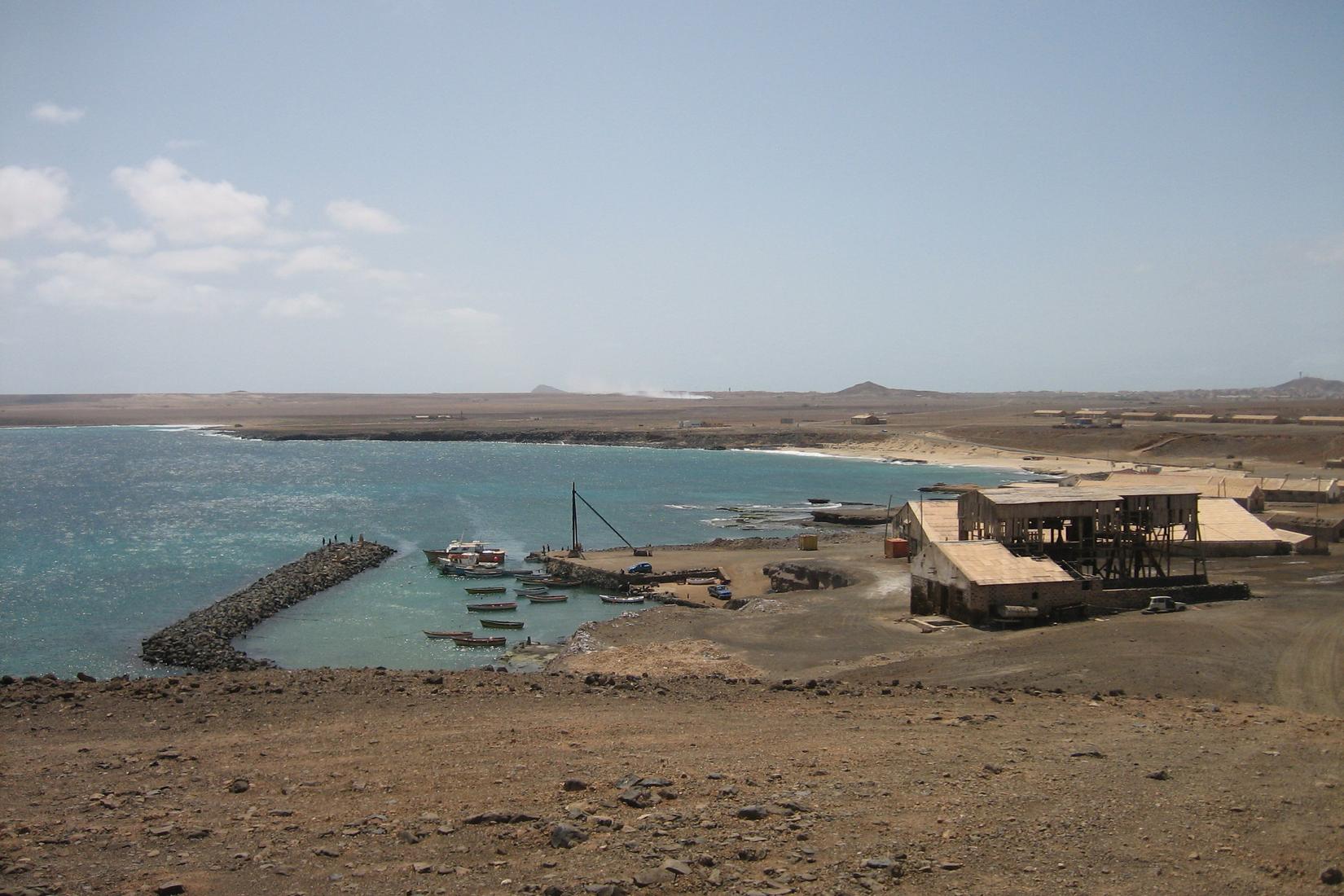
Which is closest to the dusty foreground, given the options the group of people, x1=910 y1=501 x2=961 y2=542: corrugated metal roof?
x1=910 y1=501 x2=961 y2=542: corrugated metal roof

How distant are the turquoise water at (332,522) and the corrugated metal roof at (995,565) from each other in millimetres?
15145

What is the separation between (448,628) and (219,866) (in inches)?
1098

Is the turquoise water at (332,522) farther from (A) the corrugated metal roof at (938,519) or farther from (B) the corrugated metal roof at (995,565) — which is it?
(B) the corrugated metal roof at (995,565)

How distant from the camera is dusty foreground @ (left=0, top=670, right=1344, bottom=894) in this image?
35.6 ft

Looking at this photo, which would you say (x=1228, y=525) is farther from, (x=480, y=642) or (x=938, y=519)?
(x=480, y=642)

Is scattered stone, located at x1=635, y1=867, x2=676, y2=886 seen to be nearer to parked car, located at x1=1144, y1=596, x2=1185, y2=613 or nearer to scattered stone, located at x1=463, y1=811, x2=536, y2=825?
scattered stone, located at x1=463, y1=811, x2=536, y2=825

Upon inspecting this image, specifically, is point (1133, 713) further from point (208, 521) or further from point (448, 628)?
point (208, 521)

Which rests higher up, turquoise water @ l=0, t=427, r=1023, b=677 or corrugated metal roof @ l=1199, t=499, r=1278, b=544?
corrugated metal roof @ l=1199, t=499, r=1278, b=544

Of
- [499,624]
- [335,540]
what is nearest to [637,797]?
[499,624]

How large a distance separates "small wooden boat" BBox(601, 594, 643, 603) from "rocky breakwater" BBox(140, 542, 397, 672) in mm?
13533

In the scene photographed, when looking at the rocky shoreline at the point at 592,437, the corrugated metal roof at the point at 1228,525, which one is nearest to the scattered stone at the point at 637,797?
the corrugated metal roof at the point at 1228,525

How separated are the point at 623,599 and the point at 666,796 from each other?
30184 millimetres

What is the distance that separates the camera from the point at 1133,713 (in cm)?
1811

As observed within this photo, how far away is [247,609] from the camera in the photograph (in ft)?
133
